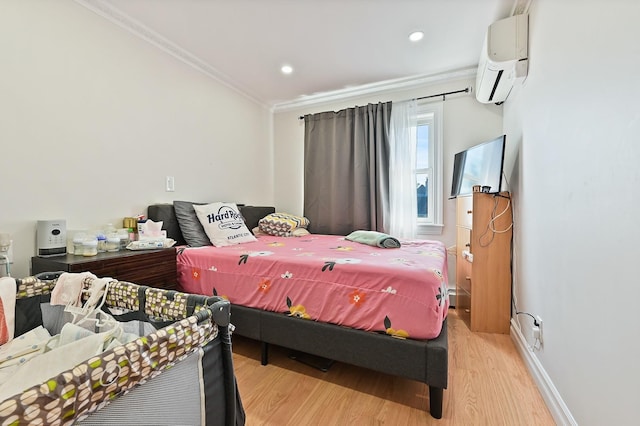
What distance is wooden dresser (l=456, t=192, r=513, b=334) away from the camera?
7.16ft

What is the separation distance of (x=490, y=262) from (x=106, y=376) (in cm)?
245

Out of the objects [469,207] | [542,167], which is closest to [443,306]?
[542,167]

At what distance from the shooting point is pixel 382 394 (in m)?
1.49

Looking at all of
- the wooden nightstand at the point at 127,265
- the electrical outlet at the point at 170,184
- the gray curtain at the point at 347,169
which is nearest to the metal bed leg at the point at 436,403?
the wooden nightstand at the point at 127,265

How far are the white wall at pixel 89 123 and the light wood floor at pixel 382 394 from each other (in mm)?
1514

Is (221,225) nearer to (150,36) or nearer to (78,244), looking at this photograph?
(78,244)

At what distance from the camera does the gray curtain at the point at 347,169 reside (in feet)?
10.1

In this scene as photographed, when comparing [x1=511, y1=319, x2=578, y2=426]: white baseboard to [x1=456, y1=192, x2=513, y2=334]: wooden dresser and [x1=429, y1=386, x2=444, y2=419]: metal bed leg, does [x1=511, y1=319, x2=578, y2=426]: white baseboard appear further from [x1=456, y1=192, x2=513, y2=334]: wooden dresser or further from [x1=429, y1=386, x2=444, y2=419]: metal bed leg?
[x1=429, y1=386, x2=444, y2=419]: metal bed leg

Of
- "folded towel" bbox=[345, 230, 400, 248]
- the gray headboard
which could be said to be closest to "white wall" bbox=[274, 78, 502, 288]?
"folded towel" bbox=[345, 230, 400, 248]

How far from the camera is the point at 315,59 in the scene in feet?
8.51

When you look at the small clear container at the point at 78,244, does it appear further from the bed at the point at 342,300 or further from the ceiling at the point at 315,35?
the ceiling at the point at 315,35

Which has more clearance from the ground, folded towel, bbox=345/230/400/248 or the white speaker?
the white speaker

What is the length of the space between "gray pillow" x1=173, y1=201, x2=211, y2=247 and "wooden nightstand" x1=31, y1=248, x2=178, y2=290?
0.35 meters

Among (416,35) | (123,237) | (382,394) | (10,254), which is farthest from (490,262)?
(10,254)
